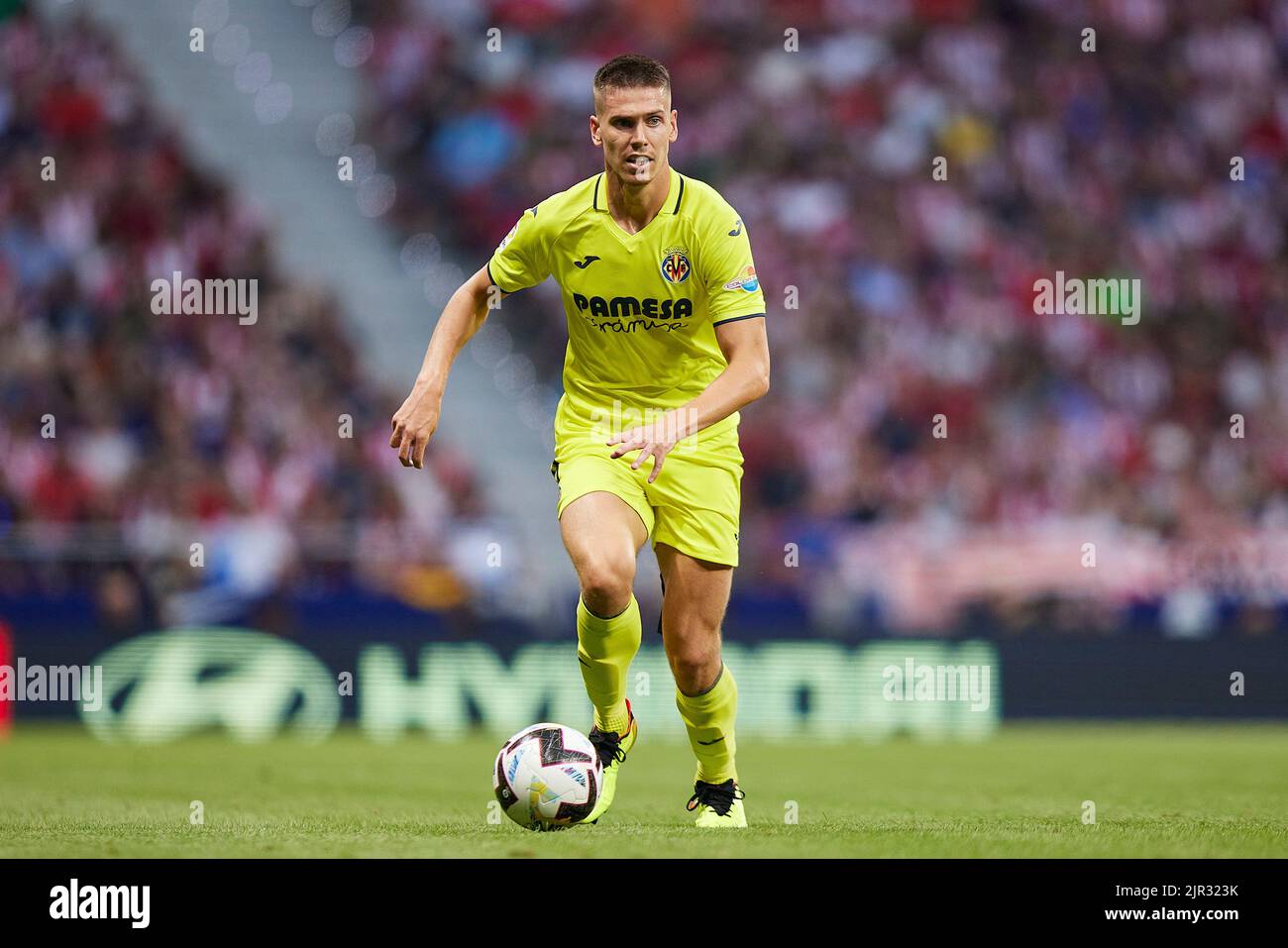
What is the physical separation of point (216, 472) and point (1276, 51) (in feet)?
43.4

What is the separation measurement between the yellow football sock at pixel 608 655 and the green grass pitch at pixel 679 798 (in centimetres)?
46

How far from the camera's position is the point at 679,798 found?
8344 mm

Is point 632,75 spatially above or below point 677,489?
above

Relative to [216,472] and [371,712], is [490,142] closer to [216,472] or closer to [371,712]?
[216,472]

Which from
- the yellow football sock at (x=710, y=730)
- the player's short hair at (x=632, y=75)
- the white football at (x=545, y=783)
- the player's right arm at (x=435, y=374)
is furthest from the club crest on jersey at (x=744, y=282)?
the white football at (x=545, y=783)

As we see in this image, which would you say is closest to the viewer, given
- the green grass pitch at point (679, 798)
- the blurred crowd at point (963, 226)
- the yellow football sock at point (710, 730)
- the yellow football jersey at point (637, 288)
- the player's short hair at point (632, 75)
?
the green grass pitch at point (679, 798)

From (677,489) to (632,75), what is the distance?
5.30 ft

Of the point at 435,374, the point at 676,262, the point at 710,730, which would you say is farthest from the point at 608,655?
the point at 676,262

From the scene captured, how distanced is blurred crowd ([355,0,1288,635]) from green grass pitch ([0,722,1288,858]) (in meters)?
2.80

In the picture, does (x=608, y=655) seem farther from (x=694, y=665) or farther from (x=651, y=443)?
(x=651, y=443)

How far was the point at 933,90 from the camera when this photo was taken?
19.2 m

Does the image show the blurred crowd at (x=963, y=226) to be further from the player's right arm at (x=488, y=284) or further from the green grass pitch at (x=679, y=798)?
the player's right arm at (x=488, y=284)

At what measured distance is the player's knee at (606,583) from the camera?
20.3 feet
